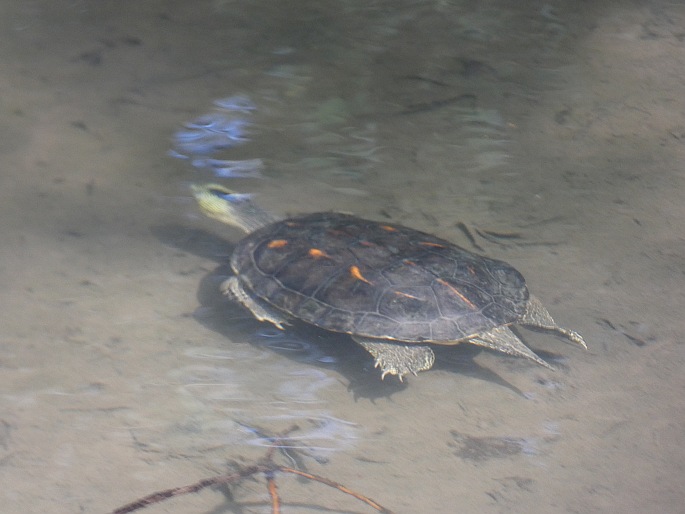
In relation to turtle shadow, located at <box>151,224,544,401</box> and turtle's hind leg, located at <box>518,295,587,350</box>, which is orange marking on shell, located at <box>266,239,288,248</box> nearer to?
turtle shadow, located at <box>151,224,544,401</box>

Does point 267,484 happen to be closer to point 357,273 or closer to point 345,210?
point 357,273

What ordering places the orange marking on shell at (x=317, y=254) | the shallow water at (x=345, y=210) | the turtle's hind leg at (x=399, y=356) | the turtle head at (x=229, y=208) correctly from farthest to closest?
1. the turtle head at (x=229, y=208)
2. the orange marking on shell at (x=317, y=254)
3. the turtle's hind leg at (x=399, y=356)
4. the shallow water at (x=345, y=210)

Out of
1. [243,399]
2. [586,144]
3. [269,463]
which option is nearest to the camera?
[269,463]

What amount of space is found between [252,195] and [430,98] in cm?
151

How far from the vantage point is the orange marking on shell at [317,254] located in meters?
2.90

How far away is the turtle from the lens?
105 inches

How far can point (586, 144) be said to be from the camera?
4.10m

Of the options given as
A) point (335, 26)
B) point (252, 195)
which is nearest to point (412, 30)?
point (335, 26)

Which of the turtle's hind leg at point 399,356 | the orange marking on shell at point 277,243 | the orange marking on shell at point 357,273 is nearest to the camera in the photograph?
the turtle's hind leg at point 399,356

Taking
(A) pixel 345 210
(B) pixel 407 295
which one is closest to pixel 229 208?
(A) pixel 345 210

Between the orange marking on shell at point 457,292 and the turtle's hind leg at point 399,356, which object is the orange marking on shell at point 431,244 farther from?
the turtle's hind leg at point 399,356

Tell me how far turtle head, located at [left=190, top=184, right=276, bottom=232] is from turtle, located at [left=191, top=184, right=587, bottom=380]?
22cm

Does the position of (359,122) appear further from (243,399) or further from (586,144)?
(243,399)

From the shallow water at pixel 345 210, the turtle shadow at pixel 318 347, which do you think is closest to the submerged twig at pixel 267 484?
the shallow water at pixel 345 210
